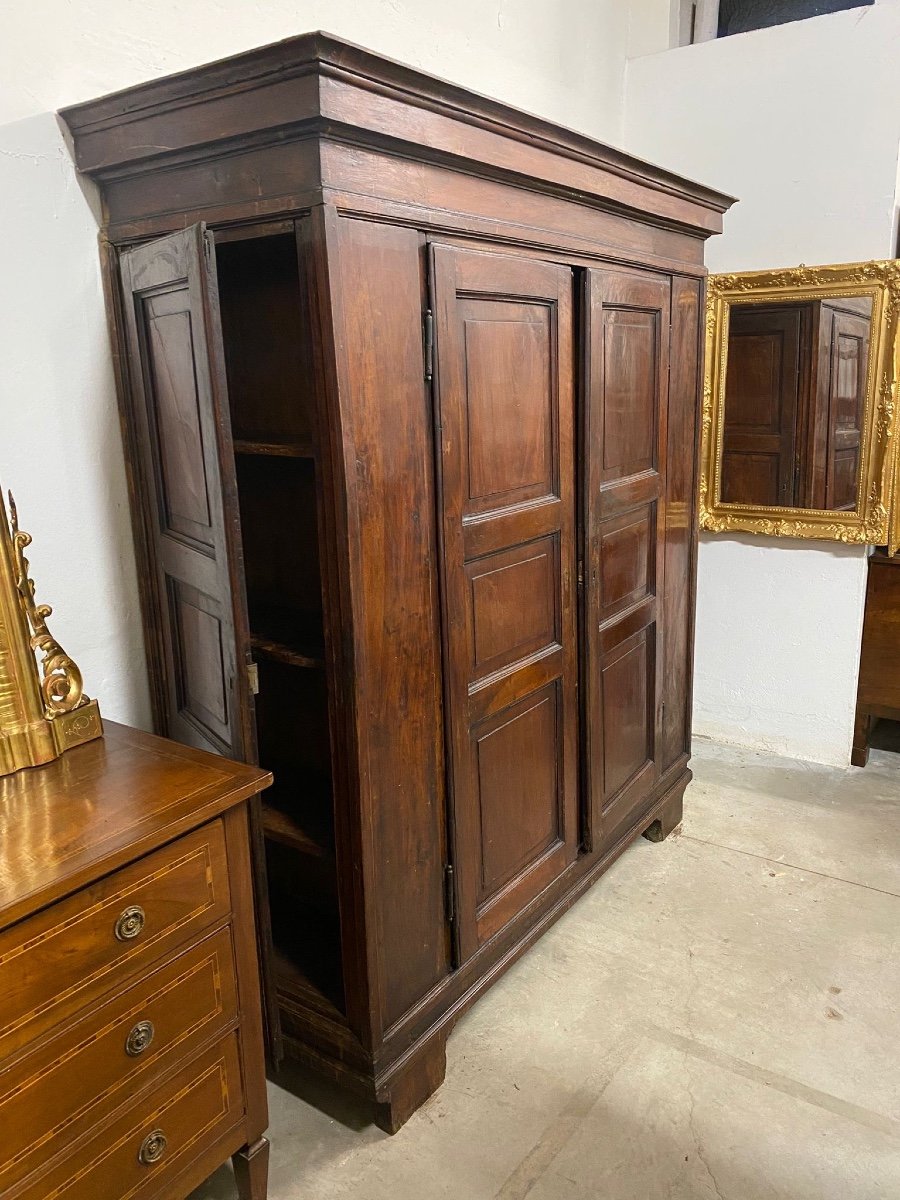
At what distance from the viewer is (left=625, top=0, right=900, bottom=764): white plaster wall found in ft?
9.82

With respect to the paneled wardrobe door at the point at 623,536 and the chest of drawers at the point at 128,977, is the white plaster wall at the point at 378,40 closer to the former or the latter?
the paneled wardrobe door at the point at 623,536

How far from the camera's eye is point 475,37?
103 inches

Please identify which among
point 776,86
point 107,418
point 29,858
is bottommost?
point 29,858

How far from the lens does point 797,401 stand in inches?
126

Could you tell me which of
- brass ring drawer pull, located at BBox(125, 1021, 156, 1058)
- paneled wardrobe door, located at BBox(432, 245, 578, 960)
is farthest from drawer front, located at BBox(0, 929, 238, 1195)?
paneled wardrobe door, located at BBox(432, 245, 578, 960)

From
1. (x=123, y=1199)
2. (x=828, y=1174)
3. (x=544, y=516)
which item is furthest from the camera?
(x=544, y=516)

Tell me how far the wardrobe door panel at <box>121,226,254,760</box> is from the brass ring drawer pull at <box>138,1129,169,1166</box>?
576 mm

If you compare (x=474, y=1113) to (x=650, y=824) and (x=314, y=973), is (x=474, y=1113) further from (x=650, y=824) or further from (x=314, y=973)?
(x=650, y=824)

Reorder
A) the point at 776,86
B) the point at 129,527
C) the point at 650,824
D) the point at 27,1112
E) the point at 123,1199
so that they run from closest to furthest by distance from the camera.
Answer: the point at 27,1112, the point at 123,1199, the point at 129,527, the point at 650,824, the point at 776,86

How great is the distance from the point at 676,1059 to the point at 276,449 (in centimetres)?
152

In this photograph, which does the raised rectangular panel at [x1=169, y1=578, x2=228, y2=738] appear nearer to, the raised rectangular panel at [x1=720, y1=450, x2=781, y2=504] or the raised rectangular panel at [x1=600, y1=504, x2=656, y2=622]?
the raised rectangular panel at [x1=600, y1=504, x2=656, y2=622]

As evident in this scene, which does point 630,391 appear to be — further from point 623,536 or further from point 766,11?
point 766,11

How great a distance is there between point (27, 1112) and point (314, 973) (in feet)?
2.54

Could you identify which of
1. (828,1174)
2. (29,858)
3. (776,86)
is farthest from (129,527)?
(776,86)
